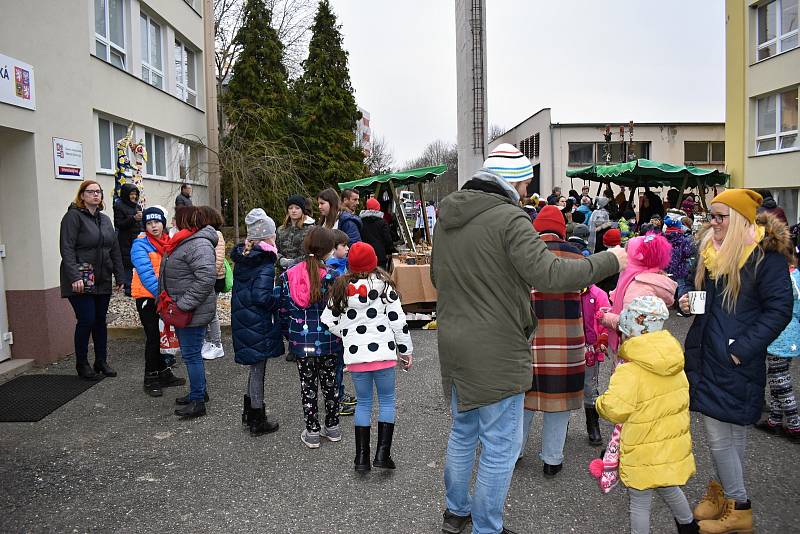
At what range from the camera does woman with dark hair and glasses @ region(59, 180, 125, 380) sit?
6.47 meters

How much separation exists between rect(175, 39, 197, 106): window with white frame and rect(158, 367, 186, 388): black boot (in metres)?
12.8

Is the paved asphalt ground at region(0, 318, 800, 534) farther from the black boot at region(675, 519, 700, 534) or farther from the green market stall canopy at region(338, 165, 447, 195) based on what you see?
the green market stall canopy at region(338, 165, 447, 195)

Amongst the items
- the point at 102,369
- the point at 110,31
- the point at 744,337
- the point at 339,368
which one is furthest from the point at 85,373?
the point at 110,31

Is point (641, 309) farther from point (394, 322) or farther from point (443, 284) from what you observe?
point (394, 322)

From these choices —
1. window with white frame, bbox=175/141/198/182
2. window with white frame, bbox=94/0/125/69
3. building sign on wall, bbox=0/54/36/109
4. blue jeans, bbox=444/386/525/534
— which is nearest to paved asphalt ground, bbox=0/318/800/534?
blue jeans, bbox=444/386/525/534

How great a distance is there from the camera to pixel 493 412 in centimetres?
302

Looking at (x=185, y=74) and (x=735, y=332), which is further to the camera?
(x=185, y=74)

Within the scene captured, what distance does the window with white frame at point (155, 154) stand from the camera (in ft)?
51.7

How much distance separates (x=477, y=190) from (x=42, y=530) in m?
3.08

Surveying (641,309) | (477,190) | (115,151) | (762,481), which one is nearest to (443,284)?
(477,190)

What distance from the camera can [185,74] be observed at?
18203mm

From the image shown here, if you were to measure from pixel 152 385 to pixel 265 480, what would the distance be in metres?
2.54

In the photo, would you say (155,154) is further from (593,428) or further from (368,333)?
(593,428)

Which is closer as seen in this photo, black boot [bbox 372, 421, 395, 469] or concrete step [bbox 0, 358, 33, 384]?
black boot [bbox 372, 421, 395, 469]
